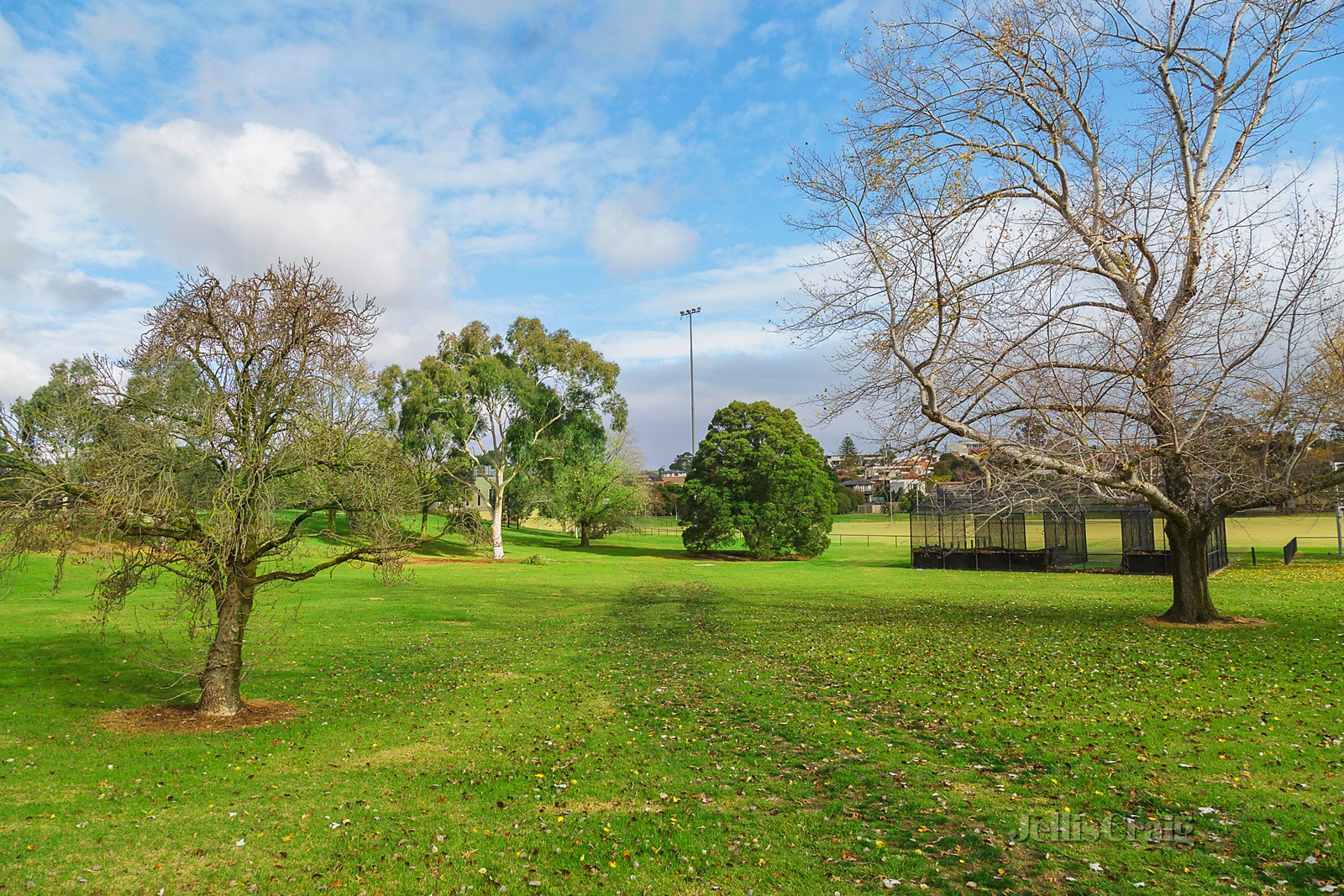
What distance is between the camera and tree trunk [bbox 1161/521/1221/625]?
15.5 metres

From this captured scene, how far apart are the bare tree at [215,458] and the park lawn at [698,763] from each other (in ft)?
6.57

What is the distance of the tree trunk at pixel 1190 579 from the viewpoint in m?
15.5

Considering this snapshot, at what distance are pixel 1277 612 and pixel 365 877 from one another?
20.1 meters

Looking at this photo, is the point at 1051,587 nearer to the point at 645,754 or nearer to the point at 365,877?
the point at 645,754

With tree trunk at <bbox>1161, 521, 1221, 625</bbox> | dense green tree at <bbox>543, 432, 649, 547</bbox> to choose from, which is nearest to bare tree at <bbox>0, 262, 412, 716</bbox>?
tree trunk at <bbox>1161, 521, 1221, 625</bbox>

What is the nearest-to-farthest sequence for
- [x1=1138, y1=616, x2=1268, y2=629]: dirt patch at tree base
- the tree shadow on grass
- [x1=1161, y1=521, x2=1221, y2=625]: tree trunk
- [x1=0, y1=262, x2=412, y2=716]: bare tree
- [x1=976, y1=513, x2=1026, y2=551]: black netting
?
[x1=0, y1=262, x2=412, y2=716]: bare tree < [x1=1138, y1=616, x2=1268, y2=629]: dirt patch at tree base < [x1=1161, y1=521, x2=1221, y2=625]: tree trunk < [x1=976, y1=513, x2=1026, y2=551]: black netting < the tree shadow on grass

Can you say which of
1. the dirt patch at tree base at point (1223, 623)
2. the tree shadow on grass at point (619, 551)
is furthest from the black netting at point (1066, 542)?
the tree shadow on grass at point (619, 551)

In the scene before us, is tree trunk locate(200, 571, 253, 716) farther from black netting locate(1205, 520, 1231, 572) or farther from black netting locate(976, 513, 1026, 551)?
black netting locate(1205, 520, 1231, 572)

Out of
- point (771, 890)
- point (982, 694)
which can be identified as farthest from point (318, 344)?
point (982, 694)

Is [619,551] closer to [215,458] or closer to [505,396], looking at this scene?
[505,396]

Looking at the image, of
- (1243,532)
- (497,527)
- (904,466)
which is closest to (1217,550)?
(904,466)

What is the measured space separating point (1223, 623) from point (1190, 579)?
3.64 feet

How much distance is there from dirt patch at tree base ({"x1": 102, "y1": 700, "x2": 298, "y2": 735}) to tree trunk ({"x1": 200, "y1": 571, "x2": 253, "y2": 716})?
0.54 ft

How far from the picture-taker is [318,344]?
31.7 ft
